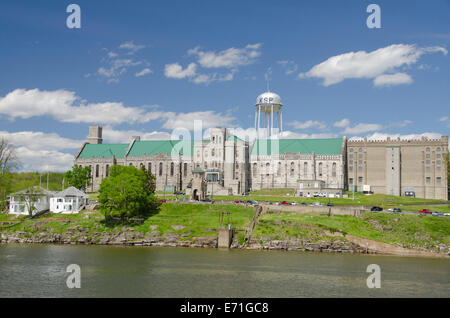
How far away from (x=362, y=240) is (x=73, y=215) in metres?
61.8

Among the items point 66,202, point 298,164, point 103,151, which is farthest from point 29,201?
point 298,164

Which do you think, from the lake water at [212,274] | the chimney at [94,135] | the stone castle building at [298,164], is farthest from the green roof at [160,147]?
the lake water at [212,274]

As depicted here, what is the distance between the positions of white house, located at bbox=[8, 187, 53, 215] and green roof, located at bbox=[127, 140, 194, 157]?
4109 cm

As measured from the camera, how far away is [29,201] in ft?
316

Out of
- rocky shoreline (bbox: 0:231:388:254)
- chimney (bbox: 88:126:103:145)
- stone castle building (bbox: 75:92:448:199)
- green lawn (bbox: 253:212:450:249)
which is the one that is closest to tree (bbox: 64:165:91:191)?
stone castle building (bbox: 75:92:448:199)

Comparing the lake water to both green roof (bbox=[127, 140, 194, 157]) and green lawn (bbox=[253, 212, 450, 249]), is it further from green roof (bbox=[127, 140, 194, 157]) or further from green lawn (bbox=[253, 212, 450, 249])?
green roof (bbox=[127, 140, 194, 157])

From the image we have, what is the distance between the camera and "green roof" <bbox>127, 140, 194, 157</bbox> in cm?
13625

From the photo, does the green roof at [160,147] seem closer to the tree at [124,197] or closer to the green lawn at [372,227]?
Result: the tree at [124,197]

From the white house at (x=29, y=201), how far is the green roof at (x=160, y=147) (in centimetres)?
4109

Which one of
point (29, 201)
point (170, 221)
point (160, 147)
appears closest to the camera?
point (170, 221)

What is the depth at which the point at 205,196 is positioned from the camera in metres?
110

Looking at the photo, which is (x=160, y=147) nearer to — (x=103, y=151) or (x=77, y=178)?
(x=103, y=151)

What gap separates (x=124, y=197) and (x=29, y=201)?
24923 millimetres
